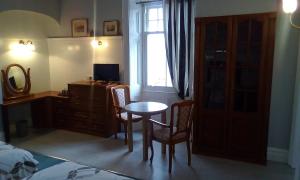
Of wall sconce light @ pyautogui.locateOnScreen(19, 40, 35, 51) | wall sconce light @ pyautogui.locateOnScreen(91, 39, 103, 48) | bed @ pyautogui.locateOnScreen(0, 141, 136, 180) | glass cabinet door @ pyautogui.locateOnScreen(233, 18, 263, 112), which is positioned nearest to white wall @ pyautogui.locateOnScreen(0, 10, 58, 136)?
wall sconce light @ pyautogui.locateOnScreen(19, 40, 35, 51)

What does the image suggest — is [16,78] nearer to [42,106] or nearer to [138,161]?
[42,106]

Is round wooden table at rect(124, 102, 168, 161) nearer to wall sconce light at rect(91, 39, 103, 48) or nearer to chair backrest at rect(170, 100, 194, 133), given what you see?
chair backrest at rect(170, 100, 194, 133)

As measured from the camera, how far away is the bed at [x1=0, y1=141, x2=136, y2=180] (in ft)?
5.81

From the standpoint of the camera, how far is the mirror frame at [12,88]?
14.4 ft

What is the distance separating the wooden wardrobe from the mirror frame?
127 inches

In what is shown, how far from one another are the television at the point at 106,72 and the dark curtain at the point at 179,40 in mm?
987

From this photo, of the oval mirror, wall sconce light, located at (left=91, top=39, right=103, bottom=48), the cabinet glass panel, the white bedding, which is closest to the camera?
the white bedding

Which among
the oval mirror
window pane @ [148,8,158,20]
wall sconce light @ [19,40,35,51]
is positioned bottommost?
the oval mirror

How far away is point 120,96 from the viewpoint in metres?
4.34

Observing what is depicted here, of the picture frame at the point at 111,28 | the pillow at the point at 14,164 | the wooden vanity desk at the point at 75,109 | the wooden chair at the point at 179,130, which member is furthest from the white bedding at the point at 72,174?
the picture frame at the point at 111,28

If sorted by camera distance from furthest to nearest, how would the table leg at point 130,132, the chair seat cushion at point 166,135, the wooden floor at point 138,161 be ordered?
the table leg at point 130,132 → the chair seat cushion at point 166,135 → the wooden floor at point 138,161

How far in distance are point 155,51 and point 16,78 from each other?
262cm

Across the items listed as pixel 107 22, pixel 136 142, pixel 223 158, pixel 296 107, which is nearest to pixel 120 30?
pixel 107 22

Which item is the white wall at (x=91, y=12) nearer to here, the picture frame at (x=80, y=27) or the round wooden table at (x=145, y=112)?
the picture frame at (x=80, y=27)
